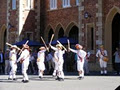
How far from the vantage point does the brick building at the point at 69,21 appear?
2600 centimetres

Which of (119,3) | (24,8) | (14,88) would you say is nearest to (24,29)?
(24,8)

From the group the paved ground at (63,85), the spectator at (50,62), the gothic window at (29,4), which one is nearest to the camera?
→ the paved ground at (63,85)

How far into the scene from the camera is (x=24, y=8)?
3247 cm

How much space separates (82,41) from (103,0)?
3.50 meters

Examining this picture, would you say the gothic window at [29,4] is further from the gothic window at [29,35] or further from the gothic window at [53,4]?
the gothic window at [29,35]

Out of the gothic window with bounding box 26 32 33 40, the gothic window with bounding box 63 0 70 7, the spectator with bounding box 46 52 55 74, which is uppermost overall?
the gothic window with bounding box 63 0 70 7

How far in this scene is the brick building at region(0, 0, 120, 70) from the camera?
26.0 meters

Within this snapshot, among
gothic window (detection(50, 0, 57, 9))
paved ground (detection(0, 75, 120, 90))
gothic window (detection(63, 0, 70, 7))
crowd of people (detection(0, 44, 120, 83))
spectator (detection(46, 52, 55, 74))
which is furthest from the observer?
gothic window (detection(50, 0, 57, 9))

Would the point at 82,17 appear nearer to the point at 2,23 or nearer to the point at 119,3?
the point at 119,3

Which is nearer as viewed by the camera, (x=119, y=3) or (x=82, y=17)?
(x=119, y=3)

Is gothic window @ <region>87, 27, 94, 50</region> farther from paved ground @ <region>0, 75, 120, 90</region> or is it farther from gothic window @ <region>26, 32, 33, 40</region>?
paved ground @ <region>0, 75, 120, 90</region>

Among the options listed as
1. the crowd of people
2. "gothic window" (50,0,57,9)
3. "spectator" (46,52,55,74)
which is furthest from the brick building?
"spectator" (46,52,55,74)

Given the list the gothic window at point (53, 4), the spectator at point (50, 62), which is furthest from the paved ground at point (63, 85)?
the gothic window at point (53, 4)

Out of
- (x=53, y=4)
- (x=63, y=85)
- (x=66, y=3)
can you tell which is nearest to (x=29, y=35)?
(x=53, y=4)
